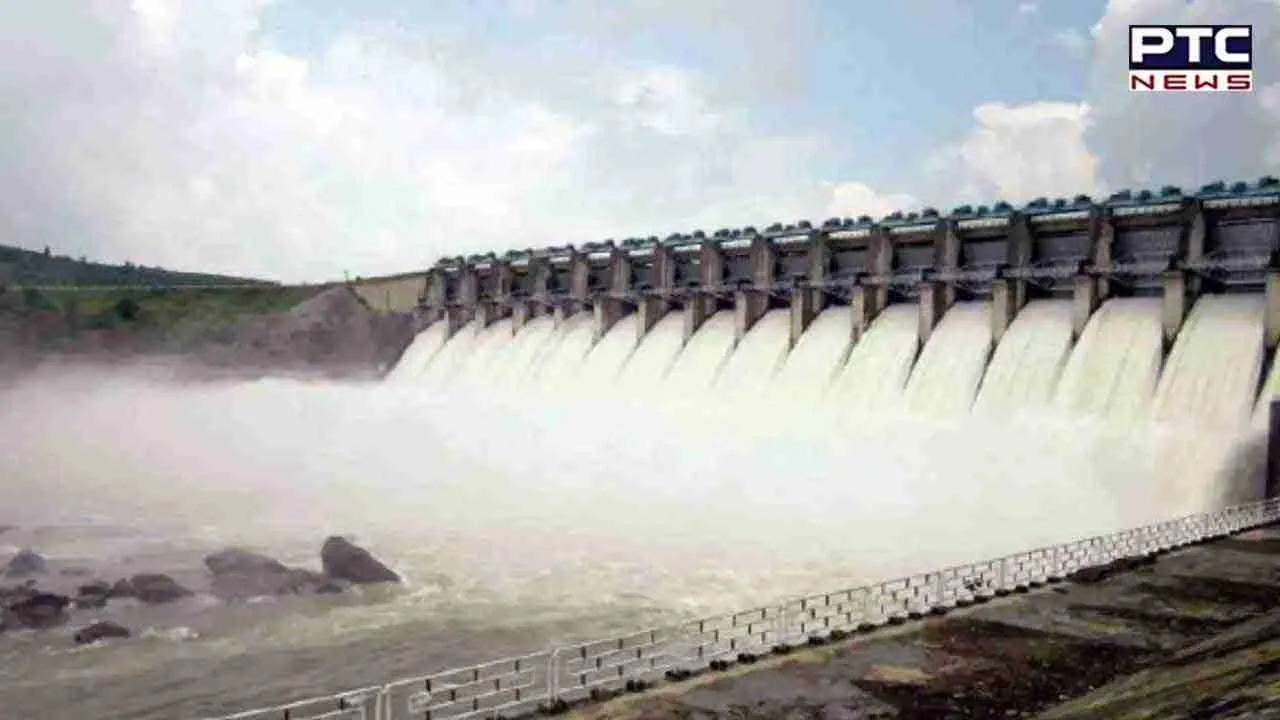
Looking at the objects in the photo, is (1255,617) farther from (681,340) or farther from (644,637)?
(681,340)

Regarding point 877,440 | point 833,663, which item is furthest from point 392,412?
point 833,663

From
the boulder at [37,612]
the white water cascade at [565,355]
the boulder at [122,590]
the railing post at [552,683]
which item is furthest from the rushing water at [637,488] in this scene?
the railing post at [552,683]

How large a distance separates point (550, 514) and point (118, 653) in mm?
15222

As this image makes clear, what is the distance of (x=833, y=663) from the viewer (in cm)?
1477

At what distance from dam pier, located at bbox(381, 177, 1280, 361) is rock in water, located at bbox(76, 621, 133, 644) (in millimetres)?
29892

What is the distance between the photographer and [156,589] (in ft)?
82.3

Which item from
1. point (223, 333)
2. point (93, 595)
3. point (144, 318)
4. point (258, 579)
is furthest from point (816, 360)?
point (144, 318)

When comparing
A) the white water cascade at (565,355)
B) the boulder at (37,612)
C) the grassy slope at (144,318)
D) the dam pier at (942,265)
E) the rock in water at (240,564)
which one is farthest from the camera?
the grassy slope at (144,318)

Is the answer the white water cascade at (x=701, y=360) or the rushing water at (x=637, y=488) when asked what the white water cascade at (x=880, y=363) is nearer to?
the rushing water at (x=637, y=488)

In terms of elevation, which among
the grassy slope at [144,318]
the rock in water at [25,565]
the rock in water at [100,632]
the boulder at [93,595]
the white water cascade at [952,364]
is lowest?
the rock in water at [100,632]

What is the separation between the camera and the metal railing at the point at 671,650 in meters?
12.9

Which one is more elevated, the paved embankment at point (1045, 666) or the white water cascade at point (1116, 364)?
the white water cascade at point (1116, 364)

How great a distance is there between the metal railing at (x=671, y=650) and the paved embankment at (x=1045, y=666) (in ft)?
1.61

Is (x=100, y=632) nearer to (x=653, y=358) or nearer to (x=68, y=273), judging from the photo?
(x=653, y=358)
